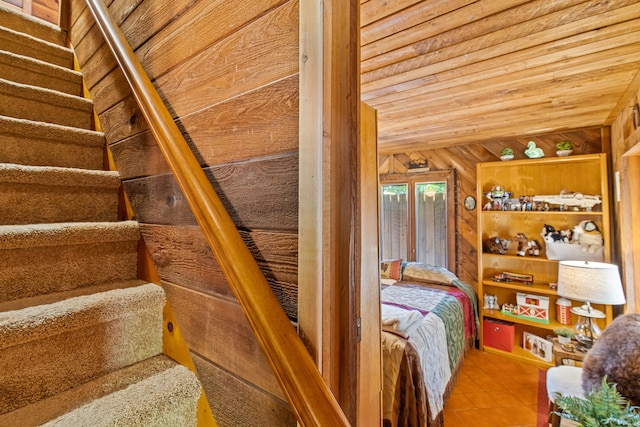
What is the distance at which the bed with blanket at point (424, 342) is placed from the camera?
1.86 metres

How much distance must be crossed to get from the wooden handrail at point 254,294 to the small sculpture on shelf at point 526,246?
12.0 ft

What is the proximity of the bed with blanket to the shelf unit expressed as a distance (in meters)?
0.42

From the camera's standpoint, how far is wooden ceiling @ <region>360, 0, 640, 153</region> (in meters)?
1.24

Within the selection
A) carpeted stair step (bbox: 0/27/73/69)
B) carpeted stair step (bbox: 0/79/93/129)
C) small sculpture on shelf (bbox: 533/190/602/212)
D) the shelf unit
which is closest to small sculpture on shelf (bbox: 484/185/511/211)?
the shelf unit

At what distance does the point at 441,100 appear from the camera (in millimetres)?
2236

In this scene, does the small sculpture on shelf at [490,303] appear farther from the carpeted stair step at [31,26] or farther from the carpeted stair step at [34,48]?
the carpeted stair step at [31,26]

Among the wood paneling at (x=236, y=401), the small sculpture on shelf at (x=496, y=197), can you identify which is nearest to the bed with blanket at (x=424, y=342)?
the small sculpture on shelf at (x=496, y=197)

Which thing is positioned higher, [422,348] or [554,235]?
[554,235]

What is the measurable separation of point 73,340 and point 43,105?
1403 millimetres

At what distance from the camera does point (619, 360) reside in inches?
55.1

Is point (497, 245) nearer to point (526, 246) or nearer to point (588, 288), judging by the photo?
point (526, 246)

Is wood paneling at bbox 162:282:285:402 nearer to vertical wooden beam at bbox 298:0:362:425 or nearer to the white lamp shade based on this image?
vertical wooden beam at bbox 298:0:362:425

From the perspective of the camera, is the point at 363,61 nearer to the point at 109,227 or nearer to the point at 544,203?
the point at 109,227

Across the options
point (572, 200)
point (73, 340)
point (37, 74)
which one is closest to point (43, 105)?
point (37, 74)
